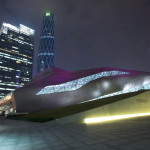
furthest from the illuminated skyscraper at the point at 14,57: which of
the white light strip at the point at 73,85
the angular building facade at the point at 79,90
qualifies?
the white light strip at the point at 73,85

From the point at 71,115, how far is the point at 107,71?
21.1m

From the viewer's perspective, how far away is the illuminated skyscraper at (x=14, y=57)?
151250 millimetres

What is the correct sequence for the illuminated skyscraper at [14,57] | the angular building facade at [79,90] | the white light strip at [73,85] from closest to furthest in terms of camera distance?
1. the angular building facade at [79,90]
2. the white light strip at [73,85]
3. the illuminated skyscraper at [14,57]

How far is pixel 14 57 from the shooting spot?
165 m

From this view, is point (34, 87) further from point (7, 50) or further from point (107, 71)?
point (7, 50)

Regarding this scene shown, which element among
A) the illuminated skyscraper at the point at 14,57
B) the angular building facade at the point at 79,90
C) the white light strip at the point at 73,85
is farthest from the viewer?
the illuminated skyscraper at the point at 14,57

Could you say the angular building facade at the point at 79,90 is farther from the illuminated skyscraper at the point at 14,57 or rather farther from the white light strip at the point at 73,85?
the illuminated skyscraper at the point at 14,57

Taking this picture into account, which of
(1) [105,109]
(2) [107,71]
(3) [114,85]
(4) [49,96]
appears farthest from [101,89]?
(1) [105,109]

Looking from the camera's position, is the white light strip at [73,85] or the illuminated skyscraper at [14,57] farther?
the illuminated skyscraper at [14,57]

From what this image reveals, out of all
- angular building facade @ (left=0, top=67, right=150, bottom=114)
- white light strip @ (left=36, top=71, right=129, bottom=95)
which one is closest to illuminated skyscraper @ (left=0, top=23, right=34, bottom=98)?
angular building facade @ (left=0, top=67, right=150, bottom=114)

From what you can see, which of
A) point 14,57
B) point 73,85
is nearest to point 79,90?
point 73,85

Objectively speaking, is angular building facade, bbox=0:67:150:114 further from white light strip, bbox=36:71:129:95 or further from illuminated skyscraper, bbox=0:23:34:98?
illuminated skyscraper, bbox=0:23:34:98

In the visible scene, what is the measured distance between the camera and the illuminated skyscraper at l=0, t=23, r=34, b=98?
151 meters

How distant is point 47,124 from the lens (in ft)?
44.4
